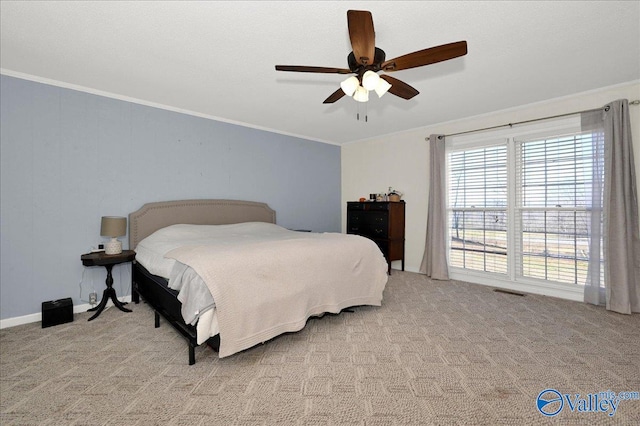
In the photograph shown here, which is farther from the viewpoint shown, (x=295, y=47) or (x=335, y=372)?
(x=295, y=47)

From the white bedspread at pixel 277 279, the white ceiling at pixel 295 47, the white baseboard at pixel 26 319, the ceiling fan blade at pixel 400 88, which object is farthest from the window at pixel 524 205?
the white baseboard at pixel 26 319

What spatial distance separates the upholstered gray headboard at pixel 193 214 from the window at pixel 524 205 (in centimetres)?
324

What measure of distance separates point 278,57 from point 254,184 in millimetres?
2578

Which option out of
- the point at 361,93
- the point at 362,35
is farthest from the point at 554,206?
the point at 362,35

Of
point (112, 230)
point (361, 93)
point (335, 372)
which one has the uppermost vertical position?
point (361, 93)

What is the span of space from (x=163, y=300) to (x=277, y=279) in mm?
1098

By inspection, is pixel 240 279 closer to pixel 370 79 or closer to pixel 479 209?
pixel 370 79

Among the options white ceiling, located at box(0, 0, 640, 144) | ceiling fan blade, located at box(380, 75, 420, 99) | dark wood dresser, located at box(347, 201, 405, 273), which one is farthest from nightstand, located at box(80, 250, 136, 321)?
dark wood dresser, located at box(347, 201, 405, 273)

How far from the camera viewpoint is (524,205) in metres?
4.11

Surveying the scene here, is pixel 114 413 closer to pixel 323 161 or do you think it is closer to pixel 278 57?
pixel 278 57

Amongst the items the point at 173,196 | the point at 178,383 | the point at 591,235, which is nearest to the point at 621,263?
the point at 591,235

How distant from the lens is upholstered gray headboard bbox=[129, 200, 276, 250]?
147 inches

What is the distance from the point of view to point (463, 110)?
4172 mm

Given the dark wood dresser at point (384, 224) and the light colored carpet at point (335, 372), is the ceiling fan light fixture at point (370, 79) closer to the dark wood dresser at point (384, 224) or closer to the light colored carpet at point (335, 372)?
the light colored carpet at point (335, 372)
